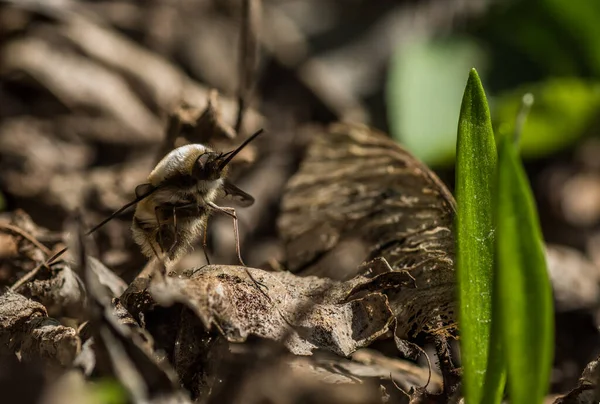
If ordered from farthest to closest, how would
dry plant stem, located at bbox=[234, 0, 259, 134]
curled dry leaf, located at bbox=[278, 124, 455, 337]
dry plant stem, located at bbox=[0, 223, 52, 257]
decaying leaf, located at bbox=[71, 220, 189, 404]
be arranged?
dry plant stem, located at bbox=[234, 0, 259, 134]
dry plant stem, located at bbox=[0, 223, 52, 257]
curled dry leaf, located at bbox=[278, 124, 455, 337]
decaying leaf, located at bbox=[71, 220, 189, 404]

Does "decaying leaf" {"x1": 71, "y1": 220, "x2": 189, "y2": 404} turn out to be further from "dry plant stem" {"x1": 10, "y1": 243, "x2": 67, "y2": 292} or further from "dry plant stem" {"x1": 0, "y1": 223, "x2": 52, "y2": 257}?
"dry plant stem" {"x1": 0, "y1": 223, "x2": 52, "y2": 257}

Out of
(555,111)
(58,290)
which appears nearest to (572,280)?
(555,111)

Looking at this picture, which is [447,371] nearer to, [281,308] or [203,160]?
[281,308]

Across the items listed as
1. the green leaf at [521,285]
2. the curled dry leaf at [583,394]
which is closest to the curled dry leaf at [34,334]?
the green leaf at [521,285]

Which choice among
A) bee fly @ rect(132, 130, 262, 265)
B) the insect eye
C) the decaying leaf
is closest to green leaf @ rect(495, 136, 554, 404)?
the decaying leaf

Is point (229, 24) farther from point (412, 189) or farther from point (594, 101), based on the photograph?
point (412, 189)

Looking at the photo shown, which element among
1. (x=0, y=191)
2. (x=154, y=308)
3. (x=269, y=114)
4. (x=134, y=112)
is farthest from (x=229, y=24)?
(x=154, y=308)

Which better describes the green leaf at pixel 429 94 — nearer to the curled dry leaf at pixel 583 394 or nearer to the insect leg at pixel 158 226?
the insect leg at pixel 158 226
